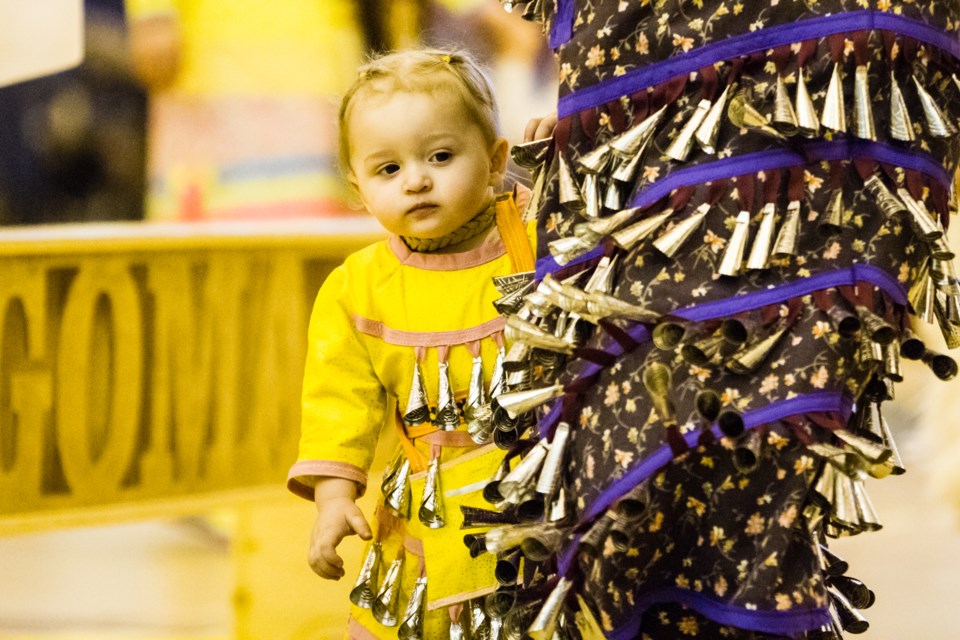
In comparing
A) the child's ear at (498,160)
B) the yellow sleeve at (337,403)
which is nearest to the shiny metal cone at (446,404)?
the yellow sleeve at (337,403)

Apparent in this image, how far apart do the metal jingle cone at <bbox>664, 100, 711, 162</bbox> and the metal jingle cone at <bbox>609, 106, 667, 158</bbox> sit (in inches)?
1.3

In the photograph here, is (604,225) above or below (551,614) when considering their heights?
above

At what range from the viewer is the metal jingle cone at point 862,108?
108 cm

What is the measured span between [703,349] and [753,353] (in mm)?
43

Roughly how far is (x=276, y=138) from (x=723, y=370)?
3481 millimetres

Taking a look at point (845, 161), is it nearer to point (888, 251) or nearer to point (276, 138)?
point (888, 251)

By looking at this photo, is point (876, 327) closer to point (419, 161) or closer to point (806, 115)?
point (806, 115)

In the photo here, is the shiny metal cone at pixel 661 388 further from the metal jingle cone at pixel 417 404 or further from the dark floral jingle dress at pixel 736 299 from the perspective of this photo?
the metal jingle cone at pixel 417 404

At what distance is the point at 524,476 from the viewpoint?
1.20m

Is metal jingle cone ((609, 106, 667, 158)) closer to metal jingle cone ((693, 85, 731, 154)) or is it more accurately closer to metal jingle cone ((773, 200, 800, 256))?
metal jingle cone ((693, 85, 731, 154))

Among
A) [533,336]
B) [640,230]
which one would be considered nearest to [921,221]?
[640,230]

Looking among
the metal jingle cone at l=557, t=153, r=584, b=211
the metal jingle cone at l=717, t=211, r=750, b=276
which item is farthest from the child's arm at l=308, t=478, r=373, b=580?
the metal jingle cone at l=717, t=211, r=750, b=276

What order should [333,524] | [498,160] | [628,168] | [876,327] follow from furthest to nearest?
[498,160] < [333,524] < [628,168] < [876,327]

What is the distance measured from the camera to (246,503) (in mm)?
3635
